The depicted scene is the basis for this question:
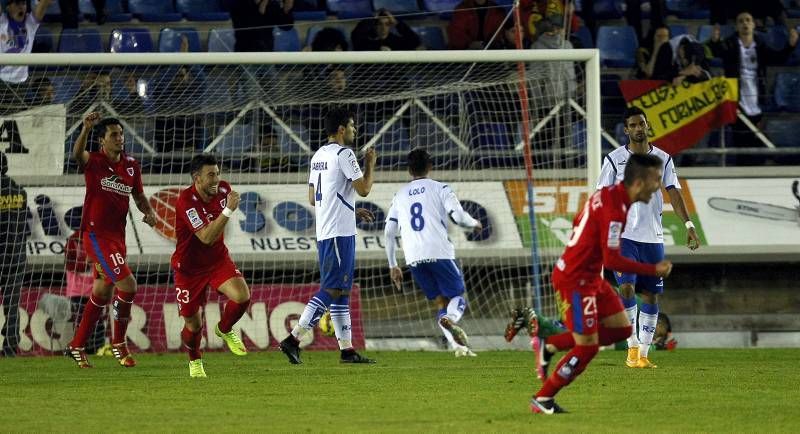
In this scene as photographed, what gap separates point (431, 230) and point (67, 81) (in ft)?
17.2

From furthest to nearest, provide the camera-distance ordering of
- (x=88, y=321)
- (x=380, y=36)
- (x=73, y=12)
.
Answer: (x=73, y=12) → (x=380, y=36) → (x=88, y=321)

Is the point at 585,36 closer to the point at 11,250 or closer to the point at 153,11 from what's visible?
the point at 153,11

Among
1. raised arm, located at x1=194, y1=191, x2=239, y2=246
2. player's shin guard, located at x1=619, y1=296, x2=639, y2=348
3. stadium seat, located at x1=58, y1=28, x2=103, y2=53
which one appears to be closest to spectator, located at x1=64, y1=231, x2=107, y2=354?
stadium seat, located at x1=58, y1=28, x2=103, y2=53

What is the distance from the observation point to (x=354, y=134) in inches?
498

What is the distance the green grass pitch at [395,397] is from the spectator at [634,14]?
24.0ft

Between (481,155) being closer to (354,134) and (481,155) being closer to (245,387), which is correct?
(354,134)

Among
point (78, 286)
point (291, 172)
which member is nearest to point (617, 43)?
point (291, 172)

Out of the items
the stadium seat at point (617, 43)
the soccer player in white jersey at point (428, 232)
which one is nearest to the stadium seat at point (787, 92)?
the stadium seat at point (617, 43)

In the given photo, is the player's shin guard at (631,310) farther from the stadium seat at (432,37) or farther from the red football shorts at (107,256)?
the stadium seat at (432,37)

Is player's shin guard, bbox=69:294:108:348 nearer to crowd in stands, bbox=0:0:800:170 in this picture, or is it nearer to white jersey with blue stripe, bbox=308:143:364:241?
white jersey with blue stripe, bbox=308:143:364:241

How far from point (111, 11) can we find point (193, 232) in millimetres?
9440

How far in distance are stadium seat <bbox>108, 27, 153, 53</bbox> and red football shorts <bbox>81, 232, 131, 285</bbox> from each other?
457 centimetres

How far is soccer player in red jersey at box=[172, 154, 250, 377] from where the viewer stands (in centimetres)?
1125

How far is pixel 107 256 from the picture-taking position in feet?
41.7
